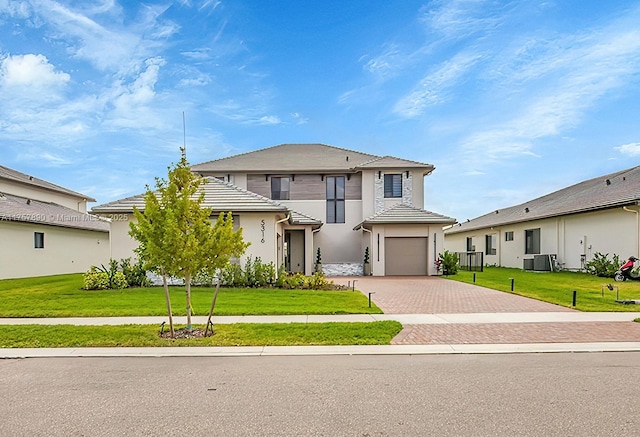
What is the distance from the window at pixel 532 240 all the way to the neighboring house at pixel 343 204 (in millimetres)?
7834

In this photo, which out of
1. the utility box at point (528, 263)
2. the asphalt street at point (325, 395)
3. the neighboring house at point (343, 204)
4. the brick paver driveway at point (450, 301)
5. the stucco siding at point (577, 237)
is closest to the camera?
the asphalt street at point (325, 395)

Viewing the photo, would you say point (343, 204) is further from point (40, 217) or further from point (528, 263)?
point (40, 217)

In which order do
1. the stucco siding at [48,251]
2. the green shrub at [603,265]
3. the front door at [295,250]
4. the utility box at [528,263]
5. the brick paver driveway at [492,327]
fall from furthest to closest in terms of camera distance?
the front door at [295,250]
the utility box at [528,263]
the stucco siding at [48,251]
the green shrub at [603,265]
the brick paver driveway at [492,327]

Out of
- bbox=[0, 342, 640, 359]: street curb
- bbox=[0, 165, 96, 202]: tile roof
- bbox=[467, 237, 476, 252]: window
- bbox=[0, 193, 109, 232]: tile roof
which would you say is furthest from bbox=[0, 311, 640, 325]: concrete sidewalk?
bbox=[467, 237, 476, 252]: window

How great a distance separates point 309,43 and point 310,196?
14.8 meters

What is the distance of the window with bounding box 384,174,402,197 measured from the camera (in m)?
29.9

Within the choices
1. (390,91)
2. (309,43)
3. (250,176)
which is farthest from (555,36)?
(250,176)

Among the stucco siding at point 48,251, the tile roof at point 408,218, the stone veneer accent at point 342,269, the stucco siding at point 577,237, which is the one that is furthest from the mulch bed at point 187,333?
the stucco siding at point 577,237

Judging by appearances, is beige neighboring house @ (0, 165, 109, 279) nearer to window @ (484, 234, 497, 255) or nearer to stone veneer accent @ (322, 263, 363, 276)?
stone veneer accent @ (322, 263, 363, 276)

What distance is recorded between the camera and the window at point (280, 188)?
101 ft

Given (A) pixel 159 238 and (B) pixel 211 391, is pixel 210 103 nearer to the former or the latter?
(A) pixel 159 238

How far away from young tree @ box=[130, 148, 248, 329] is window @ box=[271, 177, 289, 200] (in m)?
A: 21.6

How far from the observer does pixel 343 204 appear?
30.8 meters

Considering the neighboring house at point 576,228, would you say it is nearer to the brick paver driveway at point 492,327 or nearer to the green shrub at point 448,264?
the green shrub at point 448,264
